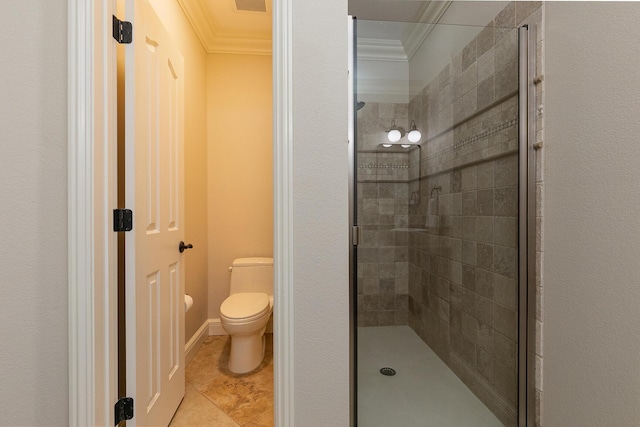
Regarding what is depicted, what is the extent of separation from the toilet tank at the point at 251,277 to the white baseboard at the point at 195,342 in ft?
1.43

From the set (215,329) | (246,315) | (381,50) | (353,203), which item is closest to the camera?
(353,203)

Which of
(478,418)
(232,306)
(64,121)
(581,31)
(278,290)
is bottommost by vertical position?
(478,418)

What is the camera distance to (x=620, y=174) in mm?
977

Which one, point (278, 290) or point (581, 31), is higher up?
point (581, 31)

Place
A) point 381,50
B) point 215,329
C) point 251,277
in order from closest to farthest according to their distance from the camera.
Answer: point 381,50
point 251,277
point 215,329

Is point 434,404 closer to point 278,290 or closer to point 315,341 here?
point 315,341

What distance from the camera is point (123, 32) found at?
124cm

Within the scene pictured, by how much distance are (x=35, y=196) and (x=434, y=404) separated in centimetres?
190

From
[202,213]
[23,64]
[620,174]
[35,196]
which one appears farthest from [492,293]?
[202,213]

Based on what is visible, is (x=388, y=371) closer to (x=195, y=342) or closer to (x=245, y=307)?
(x=245, y=307)

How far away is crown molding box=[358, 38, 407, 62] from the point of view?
4.16ft

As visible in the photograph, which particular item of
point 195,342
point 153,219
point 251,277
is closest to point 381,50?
point 153,219

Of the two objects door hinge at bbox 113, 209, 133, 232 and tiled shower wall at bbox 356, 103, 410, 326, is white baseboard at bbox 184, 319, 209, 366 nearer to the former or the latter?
door hinge at bbox 113, 209, 133, 232

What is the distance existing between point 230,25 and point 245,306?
8.04 feet
